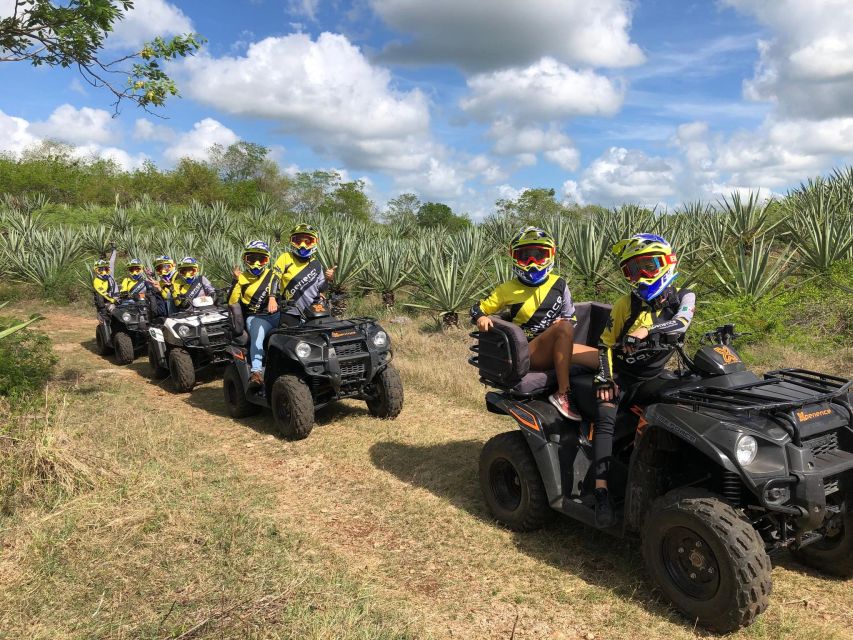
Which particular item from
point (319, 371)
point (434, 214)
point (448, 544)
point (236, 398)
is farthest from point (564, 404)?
point (434, 214)

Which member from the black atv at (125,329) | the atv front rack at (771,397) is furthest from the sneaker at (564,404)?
the black atv at (125,329)

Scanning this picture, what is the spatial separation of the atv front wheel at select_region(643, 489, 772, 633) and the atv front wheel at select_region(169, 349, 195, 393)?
7131 millimetres

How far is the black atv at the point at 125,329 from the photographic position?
37.1 ft

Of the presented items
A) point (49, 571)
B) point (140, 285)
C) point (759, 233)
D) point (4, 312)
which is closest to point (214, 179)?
point (4, 312)

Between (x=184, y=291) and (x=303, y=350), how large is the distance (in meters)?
4.73

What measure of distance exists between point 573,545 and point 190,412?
5520mm

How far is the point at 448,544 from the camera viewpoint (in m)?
4.39

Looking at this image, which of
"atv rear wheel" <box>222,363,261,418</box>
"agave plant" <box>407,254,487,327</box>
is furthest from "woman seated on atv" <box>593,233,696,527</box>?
"agave plant" <box>407,254,487,327</box>

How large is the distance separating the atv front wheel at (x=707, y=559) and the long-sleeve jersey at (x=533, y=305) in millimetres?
1744

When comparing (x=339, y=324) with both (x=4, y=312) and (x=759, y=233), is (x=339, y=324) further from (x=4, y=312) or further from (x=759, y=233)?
(x=4, y=312)

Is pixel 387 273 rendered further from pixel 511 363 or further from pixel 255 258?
pixel 511 363

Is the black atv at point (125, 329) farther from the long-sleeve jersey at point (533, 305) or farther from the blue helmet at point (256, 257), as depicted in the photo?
the long-sleeve jersey at point (533, 305)

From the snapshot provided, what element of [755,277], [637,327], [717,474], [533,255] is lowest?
[717,474]

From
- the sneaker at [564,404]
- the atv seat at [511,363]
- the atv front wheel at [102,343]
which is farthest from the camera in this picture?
the atv front wheel at [102,343]
